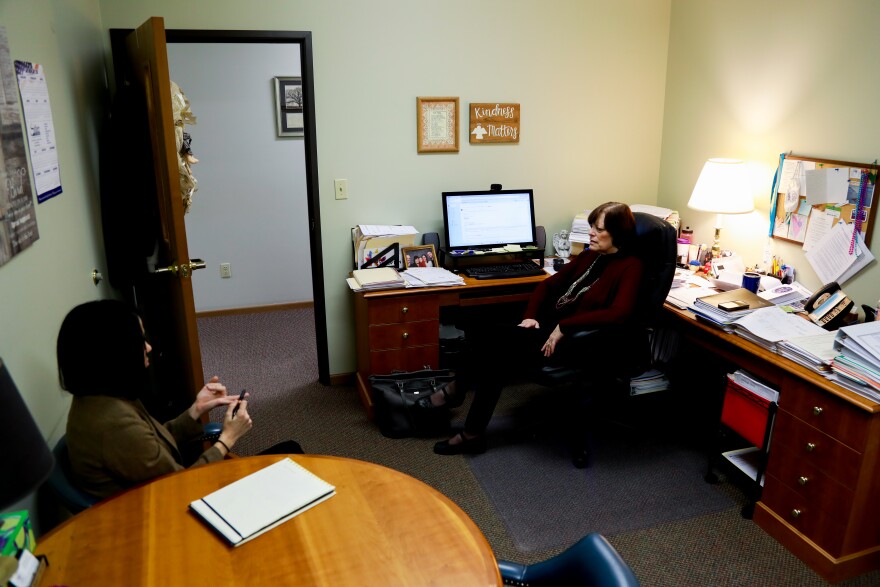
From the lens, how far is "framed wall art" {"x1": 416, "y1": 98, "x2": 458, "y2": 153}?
11.3 feet

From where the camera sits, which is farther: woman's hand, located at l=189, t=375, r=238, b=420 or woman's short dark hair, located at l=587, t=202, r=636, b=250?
woman's short dark hair, located at l=587, t=202, r=636, b=250

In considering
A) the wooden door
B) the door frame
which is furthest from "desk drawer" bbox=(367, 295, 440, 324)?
the wooden door

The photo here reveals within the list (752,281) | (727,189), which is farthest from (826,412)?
(727,189)

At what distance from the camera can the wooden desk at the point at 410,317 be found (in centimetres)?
320

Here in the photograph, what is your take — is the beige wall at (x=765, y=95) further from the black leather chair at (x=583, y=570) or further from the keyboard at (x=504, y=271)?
the black leather chair at (x=583, y=570)

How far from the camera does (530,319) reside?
308 centimetres

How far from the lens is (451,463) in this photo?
2910 mm

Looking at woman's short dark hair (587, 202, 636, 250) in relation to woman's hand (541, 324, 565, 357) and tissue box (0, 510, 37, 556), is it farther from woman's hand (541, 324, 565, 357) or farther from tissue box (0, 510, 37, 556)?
tissue box (0, 510, 37, 556)

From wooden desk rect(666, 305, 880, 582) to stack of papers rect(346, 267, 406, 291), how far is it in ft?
5.34

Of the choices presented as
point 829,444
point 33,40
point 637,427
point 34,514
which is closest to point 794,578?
point 829,444

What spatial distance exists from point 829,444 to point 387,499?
1.56 metres

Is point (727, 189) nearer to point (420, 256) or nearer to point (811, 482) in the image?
point (811, 482)

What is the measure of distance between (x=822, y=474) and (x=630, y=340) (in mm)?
908

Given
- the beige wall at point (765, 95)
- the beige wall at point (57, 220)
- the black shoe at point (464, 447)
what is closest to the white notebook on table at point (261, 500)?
the beige wall at point (57, 220)
